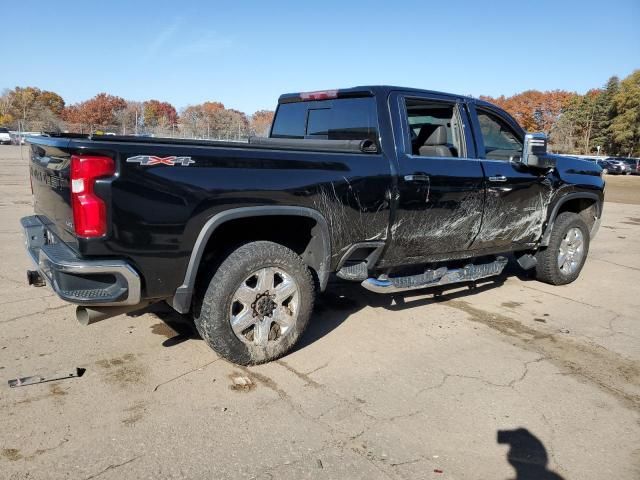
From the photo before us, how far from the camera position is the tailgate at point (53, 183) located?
303 centimetres

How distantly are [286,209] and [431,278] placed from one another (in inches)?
70.6

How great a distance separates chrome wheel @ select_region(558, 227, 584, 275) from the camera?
242 inches

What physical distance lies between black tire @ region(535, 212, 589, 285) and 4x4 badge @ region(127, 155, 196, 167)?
452 centimetres

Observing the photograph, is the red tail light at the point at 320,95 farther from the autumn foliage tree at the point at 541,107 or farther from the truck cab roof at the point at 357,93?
the autumn foliage tree at the point at 541,107

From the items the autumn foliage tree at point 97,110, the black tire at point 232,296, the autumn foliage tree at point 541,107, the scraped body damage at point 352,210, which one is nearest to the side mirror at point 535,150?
the scraped body damage at point 352,210

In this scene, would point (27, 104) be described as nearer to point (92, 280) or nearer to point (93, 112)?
point (93, 112)

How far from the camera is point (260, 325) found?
357 centimetres

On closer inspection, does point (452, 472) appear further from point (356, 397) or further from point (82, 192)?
point (82, 192)

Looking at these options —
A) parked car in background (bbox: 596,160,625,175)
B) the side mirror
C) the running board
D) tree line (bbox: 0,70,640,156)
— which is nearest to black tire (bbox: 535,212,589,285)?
the running board

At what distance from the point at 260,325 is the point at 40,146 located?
198cm

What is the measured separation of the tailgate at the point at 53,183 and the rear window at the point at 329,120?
2.34 meters

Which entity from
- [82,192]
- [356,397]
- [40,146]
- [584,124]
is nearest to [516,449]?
[356,397]

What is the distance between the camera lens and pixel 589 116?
2972 inches

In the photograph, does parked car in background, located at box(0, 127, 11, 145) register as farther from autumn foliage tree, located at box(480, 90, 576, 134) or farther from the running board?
autumn foliage tree, located at box(480, 90, 576, 134)
